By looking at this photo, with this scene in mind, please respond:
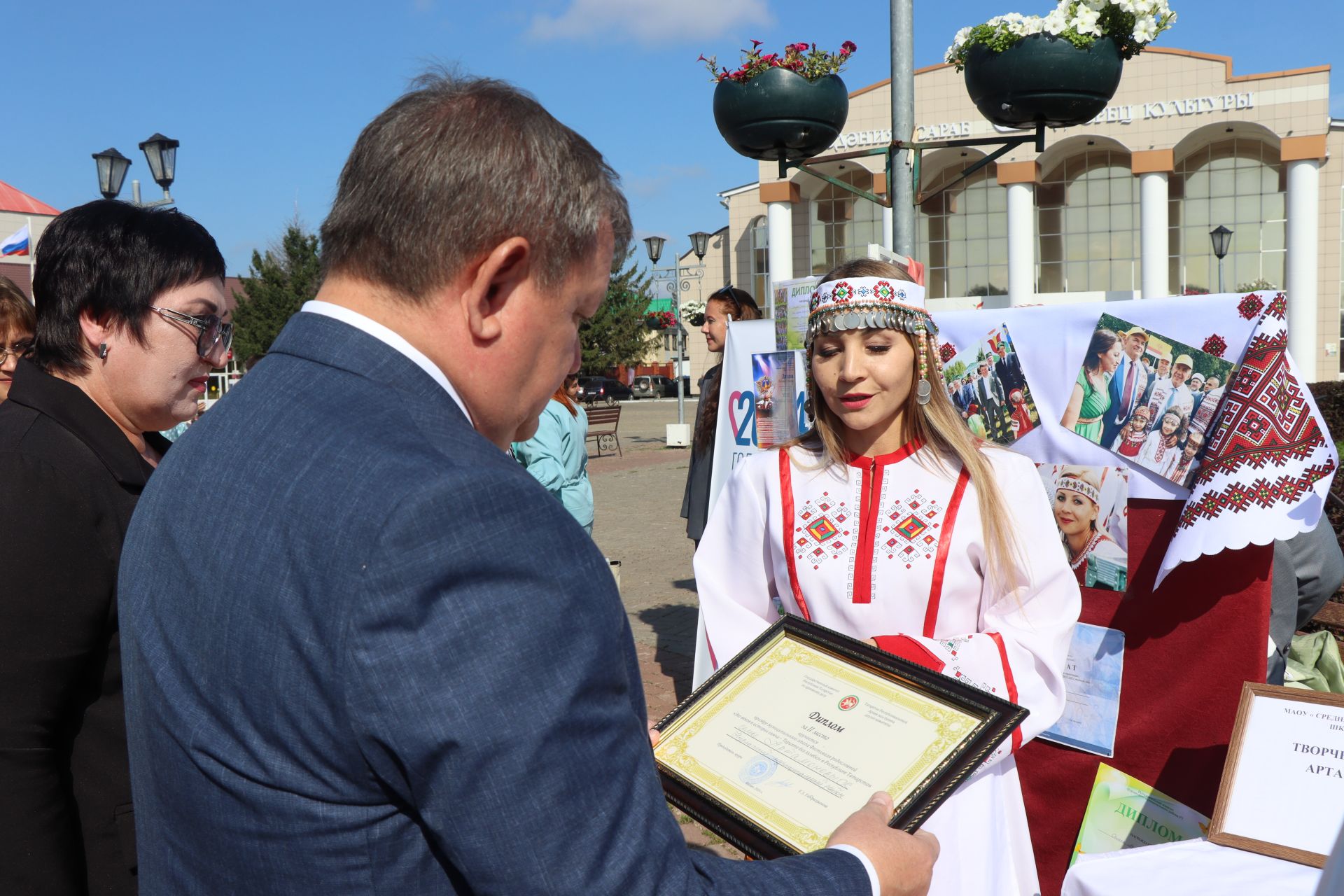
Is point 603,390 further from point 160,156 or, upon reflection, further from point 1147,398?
point 1147,398

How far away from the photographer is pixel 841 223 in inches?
1319

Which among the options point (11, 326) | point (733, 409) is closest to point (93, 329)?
point (11, 326)

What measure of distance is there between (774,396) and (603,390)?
131 feet

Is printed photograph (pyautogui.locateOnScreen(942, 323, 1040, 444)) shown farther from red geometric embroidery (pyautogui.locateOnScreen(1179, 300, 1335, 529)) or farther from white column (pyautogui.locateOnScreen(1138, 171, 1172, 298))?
white column (pyautogui.locateOnScreen(1138, 171, 1172, 298))

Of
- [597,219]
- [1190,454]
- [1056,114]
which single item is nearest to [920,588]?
[1190,454]

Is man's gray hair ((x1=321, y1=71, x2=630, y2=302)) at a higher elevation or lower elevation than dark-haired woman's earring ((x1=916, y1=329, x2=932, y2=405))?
higher

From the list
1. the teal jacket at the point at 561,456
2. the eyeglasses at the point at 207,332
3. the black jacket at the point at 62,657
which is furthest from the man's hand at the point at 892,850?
the teal jacket at the point at 561,456

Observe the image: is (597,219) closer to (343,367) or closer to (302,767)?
(343,367)

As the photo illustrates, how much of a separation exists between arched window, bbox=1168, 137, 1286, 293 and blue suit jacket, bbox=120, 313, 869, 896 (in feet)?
110

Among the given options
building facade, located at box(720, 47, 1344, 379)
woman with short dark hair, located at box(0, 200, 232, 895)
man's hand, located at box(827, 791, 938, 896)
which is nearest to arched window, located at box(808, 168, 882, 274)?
building facade, located at box(720, 47, 1344, 379)

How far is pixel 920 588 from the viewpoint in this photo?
8.06 feet

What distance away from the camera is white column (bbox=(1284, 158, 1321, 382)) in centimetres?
2623

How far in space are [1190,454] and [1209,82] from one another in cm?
3026

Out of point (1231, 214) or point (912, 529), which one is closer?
point (912, 529)
